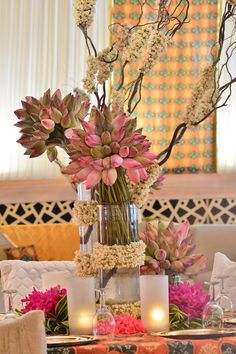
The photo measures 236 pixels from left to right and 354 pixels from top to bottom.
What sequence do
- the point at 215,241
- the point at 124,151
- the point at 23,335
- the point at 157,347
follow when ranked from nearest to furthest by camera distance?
the point at 23,335
the point at 157,347
the point at 124,151
the point at 215,241

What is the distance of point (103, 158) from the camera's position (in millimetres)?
2148

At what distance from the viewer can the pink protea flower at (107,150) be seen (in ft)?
6.98

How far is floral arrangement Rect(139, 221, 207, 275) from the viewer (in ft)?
7.80

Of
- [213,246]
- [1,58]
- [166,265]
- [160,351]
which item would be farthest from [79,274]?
[1,58]

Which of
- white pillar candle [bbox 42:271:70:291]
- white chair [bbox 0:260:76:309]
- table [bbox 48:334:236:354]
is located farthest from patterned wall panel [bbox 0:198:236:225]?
table [bbox 48:334:236:354]

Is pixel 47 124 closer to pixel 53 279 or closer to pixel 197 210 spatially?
pixel 53 279

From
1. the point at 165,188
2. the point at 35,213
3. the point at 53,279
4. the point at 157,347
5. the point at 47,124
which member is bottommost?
the point at 157,347

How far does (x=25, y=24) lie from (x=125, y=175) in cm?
472

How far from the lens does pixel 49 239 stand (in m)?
5.74

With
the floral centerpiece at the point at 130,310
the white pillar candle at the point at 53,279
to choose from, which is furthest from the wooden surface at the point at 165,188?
the floral centerpiece at the point at 130,310

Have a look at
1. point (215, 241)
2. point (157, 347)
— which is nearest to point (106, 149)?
point (157, 347)

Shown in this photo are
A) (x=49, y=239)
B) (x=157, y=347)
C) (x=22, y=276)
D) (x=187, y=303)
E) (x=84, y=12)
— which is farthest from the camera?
(x=49, y=239)

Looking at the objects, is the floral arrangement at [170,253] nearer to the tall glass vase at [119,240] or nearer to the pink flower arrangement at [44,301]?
the tall glass vase at [119,240]

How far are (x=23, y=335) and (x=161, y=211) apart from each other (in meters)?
5.34
